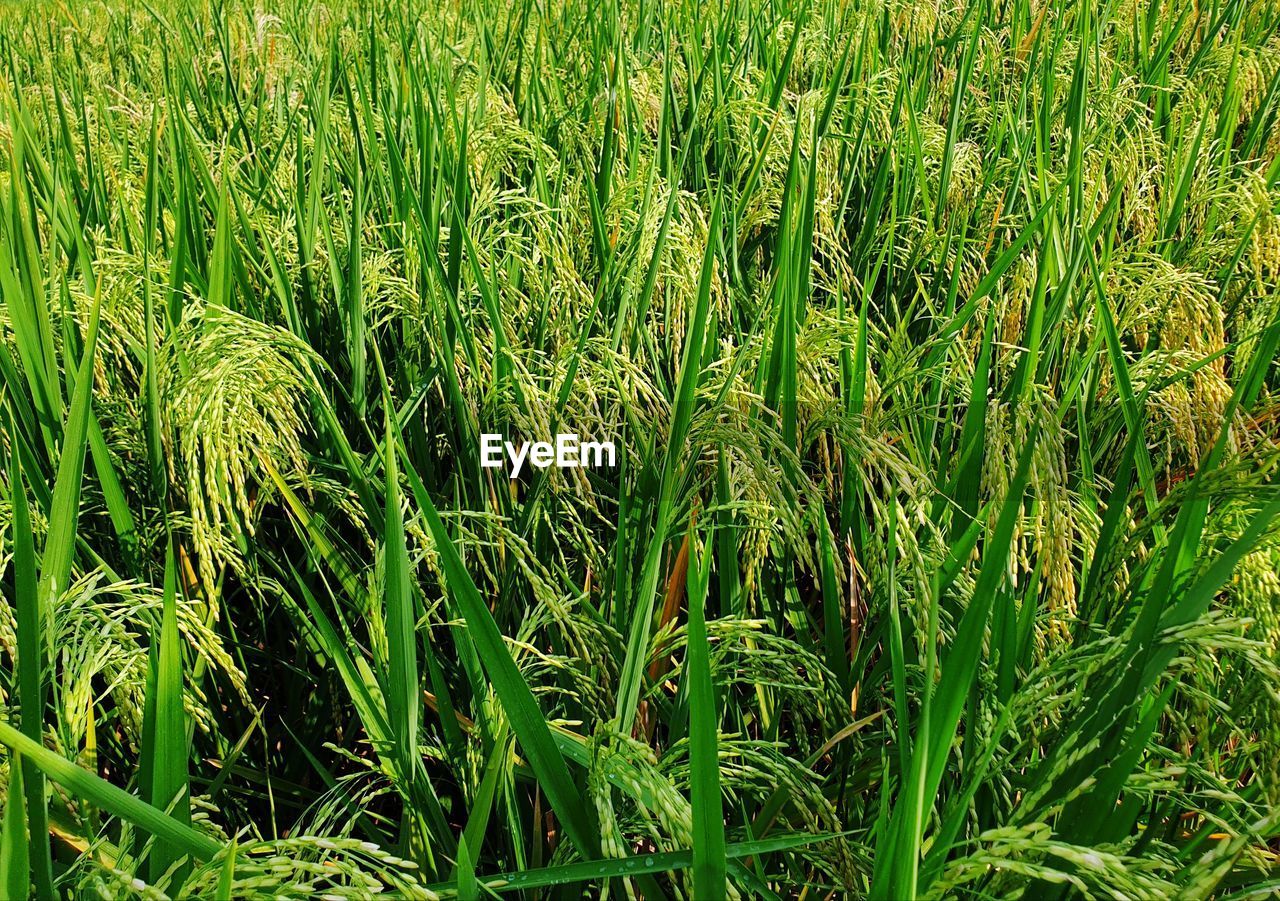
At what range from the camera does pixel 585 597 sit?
861 mm

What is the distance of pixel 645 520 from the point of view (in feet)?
3.45

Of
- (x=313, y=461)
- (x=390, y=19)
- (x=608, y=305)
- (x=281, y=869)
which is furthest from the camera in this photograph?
(x=390, y=19)

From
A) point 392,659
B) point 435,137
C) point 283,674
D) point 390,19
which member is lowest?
point 283,674

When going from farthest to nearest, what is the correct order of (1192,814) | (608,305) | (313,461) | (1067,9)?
(1067,9), (608,305), (313,461), (1192,814)

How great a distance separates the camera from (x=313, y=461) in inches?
46.7

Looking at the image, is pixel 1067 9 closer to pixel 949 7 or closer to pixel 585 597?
pixel 949 7

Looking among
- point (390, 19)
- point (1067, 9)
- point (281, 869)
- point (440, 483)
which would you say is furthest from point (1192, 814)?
point (390, 19)

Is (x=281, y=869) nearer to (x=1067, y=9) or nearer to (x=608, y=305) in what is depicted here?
(x=608, y=305)

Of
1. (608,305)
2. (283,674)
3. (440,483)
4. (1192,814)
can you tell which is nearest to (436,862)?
(283,674)

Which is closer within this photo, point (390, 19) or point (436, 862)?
point (436, 862)

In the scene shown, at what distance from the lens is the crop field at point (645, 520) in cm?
69

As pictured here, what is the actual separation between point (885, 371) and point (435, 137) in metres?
1.00

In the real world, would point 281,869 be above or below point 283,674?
above

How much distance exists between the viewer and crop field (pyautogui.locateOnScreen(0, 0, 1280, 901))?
693mm
